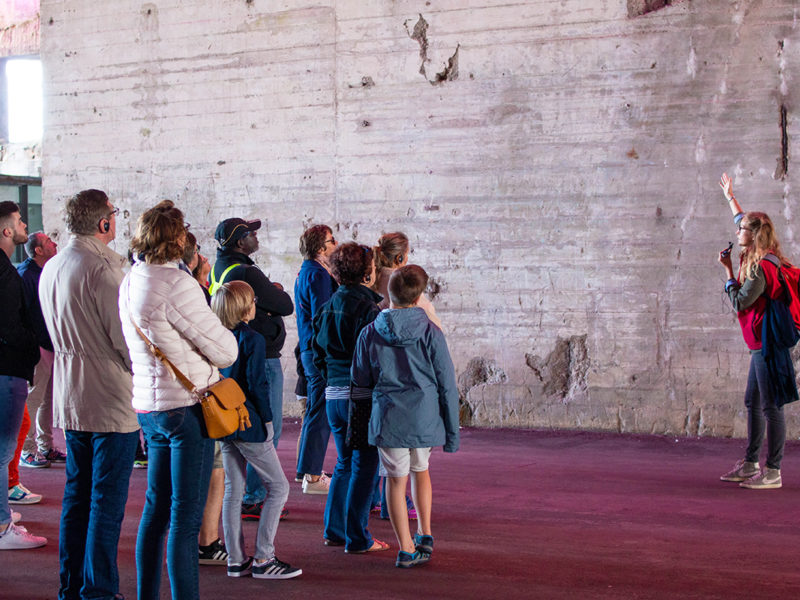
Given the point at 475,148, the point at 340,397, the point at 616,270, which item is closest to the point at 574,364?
the point at 616,270

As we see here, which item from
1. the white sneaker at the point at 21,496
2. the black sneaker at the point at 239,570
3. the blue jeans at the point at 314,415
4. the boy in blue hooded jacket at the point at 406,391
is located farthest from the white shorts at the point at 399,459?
the white sneaker at the point at 21,496

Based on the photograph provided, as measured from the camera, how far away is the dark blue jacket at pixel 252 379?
12.4 ft

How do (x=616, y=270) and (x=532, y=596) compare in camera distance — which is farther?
(x=616, y=270)

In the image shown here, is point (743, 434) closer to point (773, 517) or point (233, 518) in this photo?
point (773, 517)

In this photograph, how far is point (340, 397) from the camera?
4395 mm

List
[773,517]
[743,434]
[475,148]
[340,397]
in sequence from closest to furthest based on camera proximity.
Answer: [340,397] < [773,517] < [743,434] < [475,148]

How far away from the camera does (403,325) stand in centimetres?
399

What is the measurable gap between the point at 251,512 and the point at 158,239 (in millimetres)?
2236

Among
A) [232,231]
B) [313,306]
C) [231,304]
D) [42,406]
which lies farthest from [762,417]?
[42,406]

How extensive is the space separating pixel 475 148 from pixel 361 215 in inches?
49.7

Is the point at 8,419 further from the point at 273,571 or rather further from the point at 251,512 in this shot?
the point at 273,571

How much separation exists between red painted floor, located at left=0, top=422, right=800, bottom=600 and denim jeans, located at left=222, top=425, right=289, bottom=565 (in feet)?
0.51

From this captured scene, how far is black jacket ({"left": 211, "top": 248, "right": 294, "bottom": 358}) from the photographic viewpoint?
192 inches

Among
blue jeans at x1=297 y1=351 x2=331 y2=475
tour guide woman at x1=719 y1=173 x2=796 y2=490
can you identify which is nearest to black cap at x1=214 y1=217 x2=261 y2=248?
blue jeans at x1=297 y1=351 x2=331 y2=475
